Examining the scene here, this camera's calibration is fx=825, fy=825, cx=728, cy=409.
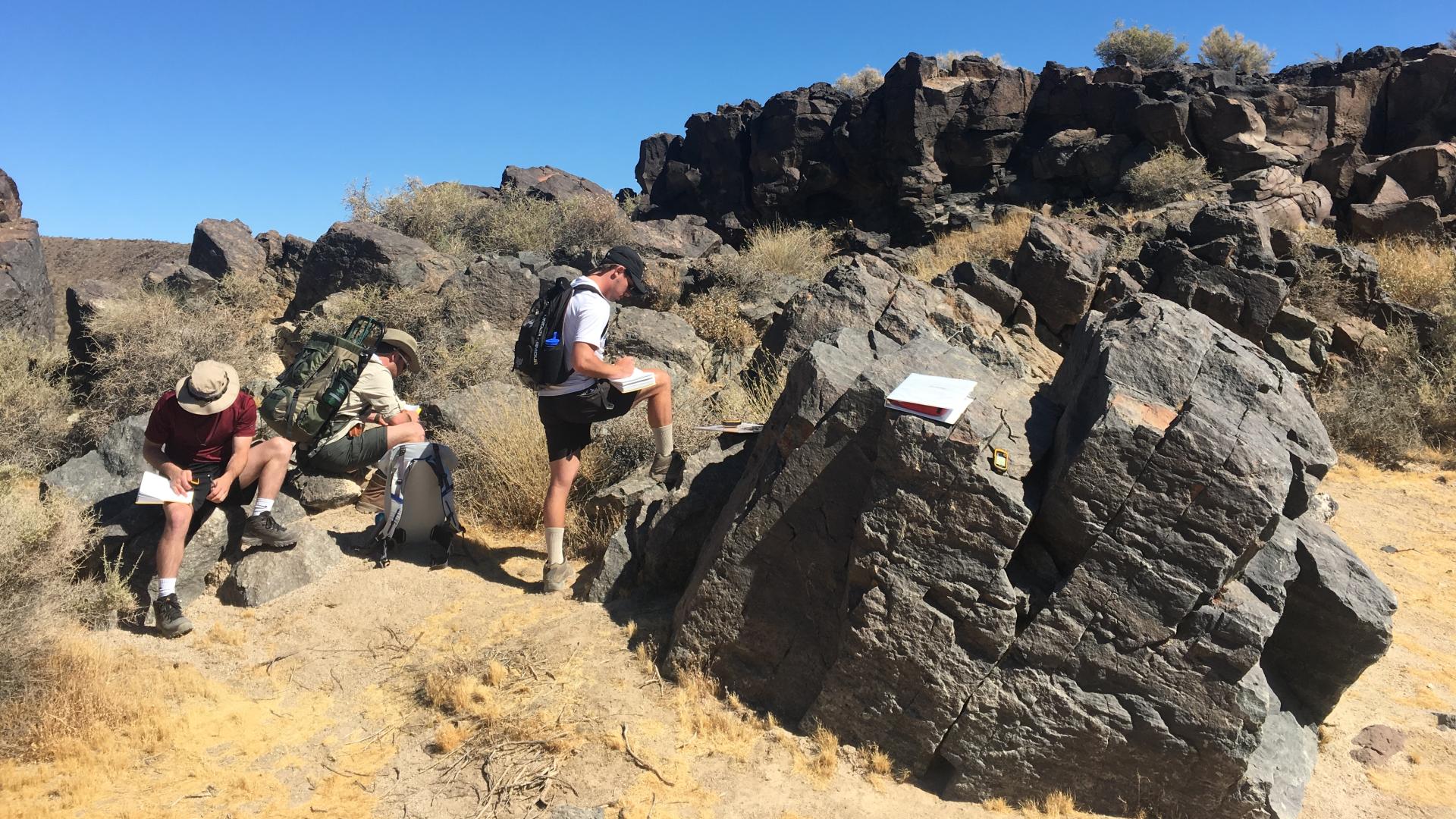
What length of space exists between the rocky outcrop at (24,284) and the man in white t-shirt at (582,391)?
912 cm

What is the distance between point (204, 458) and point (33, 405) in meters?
5.00

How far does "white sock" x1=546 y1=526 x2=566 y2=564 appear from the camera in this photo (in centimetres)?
515

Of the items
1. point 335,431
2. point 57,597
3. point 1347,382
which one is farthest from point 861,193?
point 57,597

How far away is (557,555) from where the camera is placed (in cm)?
520

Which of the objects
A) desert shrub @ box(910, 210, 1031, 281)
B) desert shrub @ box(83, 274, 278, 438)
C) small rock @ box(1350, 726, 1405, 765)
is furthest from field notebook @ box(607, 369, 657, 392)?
desert shrub @ box(910, 210, 1031, 281)

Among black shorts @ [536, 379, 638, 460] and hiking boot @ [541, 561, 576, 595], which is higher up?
black shorts @ [536, 379, 638, 460]

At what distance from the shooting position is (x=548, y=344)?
4891 mm

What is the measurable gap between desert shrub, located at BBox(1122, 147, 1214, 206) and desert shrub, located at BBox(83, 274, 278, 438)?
48.8ft

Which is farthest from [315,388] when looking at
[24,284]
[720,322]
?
[24,284]

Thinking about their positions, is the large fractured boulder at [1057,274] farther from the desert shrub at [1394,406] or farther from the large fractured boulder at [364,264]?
A: the large fractured boulder at [364,264]

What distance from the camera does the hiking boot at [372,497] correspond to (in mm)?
6582

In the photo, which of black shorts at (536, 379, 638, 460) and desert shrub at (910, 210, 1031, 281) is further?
desert shrub at (910, 210, 1031, 281)

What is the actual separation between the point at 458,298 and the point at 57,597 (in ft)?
21.7

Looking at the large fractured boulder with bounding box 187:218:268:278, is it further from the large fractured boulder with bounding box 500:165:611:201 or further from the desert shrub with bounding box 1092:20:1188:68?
the desert shrub with bounding box 1092:20:1188:68
